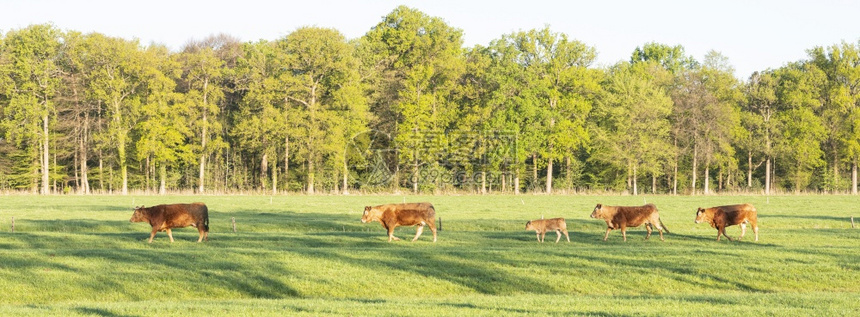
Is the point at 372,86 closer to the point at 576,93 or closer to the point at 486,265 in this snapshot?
the point at 576,93

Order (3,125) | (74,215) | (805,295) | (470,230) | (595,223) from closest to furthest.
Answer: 1. (805,295)
2. (470,230)
3. (595,223)
4. (74,215)
5. (3,125)

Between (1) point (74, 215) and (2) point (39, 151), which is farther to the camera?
(2) point (39, 151)

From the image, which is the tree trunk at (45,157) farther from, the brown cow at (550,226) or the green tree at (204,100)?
the brown cow at (550,226)

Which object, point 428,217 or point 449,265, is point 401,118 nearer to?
point 428,217

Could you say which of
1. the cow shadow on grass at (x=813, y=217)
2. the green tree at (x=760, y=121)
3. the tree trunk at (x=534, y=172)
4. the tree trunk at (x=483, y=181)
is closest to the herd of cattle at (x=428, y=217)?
the cow shadow on grass at (x=813, y=217)

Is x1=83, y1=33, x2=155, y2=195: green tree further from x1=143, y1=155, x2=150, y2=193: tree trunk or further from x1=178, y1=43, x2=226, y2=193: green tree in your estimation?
x1=178, y1=43, x2=226, y2=193: green tree

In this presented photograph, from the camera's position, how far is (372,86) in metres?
79.9

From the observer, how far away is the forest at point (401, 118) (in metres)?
73.8

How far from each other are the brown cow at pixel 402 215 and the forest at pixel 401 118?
43.1m

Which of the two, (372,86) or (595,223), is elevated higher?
(372,86)

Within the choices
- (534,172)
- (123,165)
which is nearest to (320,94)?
(123,165)

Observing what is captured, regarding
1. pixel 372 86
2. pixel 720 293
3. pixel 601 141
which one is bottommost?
pixel 720 293

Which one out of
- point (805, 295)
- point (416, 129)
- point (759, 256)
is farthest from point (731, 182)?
point (805, 295)

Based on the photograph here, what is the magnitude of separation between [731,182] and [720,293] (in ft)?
237
